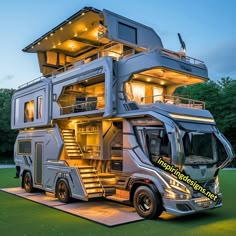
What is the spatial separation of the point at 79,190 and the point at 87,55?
666 cm

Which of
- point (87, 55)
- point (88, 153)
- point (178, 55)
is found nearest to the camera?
point (178, 55)

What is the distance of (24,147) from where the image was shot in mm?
14039

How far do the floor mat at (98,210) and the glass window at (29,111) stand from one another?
3.44 meters

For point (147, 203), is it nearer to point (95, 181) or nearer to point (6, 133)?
point (95, 181)

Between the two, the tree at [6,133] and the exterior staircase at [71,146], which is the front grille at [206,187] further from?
the tree at [6,133]

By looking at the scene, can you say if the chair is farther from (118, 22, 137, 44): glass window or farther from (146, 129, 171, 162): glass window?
(146, 129, 171, 162): glass window

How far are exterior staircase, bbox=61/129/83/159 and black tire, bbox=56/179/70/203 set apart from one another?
3.25 feet

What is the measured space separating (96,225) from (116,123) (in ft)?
12.2

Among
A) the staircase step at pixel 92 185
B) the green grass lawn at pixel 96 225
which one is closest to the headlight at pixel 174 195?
the green grass lawn at pixel 96 225

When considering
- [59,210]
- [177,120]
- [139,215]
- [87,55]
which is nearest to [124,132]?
[177,120]

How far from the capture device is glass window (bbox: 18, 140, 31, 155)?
13627mm

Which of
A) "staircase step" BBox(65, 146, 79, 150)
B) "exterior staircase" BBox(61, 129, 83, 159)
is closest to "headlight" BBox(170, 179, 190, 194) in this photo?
"exterior staircase" BBox(61, 129, 83, 159)

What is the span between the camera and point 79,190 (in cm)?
995

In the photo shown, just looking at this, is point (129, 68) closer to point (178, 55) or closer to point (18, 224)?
point (178, 55)
